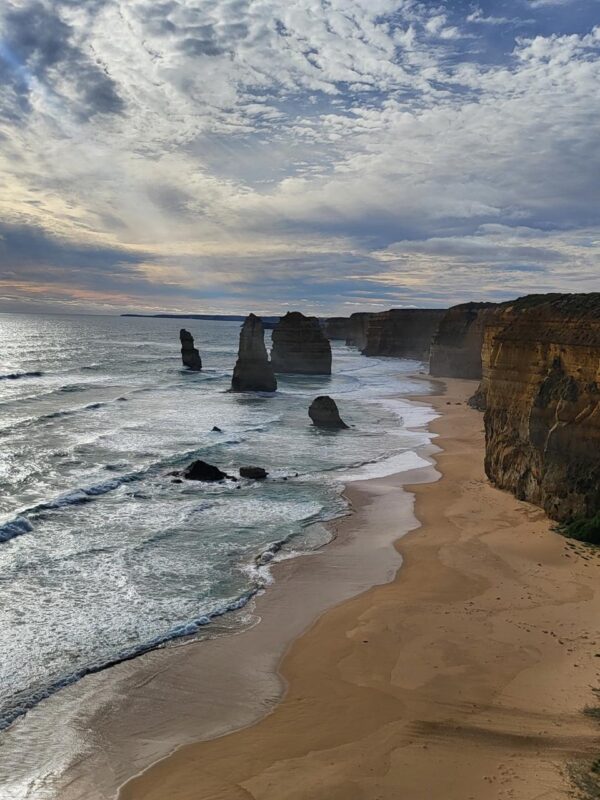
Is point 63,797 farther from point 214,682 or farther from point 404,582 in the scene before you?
point 404,582

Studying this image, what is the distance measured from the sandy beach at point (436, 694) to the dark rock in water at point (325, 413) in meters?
20.7

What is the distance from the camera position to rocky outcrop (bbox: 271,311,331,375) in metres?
73.1

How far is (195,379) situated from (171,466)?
43.2m

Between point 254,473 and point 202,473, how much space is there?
2.05 metres

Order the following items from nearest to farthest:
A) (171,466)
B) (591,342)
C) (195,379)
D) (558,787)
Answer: (558,787)
(591,342)
(171,466)
(195,379)

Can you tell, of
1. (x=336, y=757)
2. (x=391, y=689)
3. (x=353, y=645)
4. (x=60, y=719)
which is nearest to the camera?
(x=336, y=757)

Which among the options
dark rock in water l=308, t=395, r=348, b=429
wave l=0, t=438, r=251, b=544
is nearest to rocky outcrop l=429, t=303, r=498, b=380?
dark rock in water l=308, t=395, r=348, b=429

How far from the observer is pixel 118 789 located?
28.2 ft

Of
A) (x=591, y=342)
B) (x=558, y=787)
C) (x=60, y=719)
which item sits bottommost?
(x=60, y=719)

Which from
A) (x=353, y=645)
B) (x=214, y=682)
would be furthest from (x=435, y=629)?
(x=214, y=682)

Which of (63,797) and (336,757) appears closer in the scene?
(63,797)

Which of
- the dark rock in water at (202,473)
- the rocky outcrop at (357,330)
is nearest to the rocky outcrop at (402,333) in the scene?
the rocky outcrop at (357,330)

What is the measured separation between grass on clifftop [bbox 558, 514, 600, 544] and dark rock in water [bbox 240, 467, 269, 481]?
11.9m

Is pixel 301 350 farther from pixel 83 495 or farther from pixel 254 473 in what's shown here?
pixel 83 495
